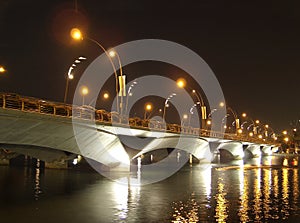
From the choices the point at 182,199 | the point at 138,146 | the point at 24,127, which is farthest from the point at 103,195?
the point at 138,146

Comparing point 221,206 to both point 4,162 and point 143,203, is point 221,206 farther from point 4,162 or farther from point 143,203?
point 4,162

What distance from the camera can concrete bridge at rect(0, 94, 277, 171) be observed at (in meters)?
28.7

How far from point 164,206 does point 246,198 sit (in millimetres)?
7152

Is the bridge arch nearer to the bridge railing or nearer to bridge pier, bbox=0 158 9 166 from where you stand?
the bridge railing

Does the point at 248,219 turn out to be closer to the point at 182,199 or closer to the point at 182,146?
the point at 182,199

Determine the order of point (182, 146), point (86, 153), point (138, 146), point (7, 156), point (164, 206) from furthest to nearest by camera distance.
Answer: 1. point (182, 146)
2. point (7, 156)
3. point (138, 146)
4. point (86, 153)
5. point (164, 206)

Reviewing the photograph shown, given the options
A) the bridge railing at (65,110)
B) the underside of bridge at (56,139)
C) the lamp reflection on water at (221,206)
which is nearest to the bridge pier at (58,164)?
the underside of bridge at (56,139)

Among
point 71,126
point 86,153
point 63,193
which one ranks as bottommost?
point 63,193

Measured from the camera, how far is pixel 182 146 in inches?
2491

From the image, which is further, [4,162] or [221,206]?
[4,162]


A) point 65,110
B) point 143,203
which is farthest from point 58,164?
point 143,203

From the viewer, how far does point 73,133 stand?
115 feet

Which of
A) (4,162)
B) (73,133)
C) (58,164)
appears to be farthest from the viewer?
(4,162)

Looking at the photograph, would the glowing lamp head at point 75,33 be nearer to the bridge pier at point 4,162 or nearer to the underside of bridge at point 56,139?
the underside of bridge at point 56,139
